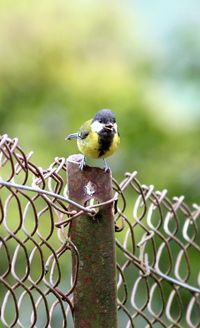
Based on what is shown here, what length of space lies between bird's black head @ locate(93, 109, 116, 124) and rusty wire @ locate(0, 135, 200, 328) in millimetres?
173

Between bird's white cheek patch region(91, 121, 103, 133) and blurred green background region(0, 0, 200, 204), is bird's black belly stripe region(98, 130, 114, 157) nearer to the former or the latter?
→ bird's white cheek patch region(91, 121, 103, 133)

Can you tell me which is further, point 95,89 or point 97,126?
point 95,89

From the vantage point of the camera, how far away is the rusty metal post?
2436 millimetres

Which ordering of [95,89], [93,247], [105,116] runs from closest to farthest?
[93,247]
[105,116]
[95,89]

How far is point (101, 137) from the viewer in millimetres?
2768

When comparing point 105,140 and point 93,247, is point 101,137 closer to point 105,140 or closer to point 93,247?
point 105,140

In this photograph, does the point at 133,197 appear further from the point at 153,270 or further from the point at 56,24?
the point at 153,270

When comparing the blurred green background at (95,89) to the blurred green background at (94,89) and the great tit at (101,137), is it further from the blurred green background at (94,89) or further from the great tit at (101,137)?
the great tit at (101,137)

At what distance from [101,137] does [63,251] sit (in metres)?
0.44

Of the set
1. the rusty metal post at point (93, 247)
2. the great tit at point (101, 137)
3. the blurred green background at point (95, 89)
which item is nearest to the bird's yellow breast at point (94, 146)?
the great tit at point (101, 137)

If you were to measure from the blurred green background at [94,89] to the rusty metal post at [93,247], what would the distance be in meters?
2.21

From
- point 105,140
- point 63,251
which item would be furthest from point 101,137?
point 63,251

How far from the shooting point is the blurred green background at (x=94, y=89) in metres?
4.92

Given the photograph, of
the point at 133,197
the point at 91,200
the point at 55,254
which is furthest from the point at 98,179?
the point at 133,197
